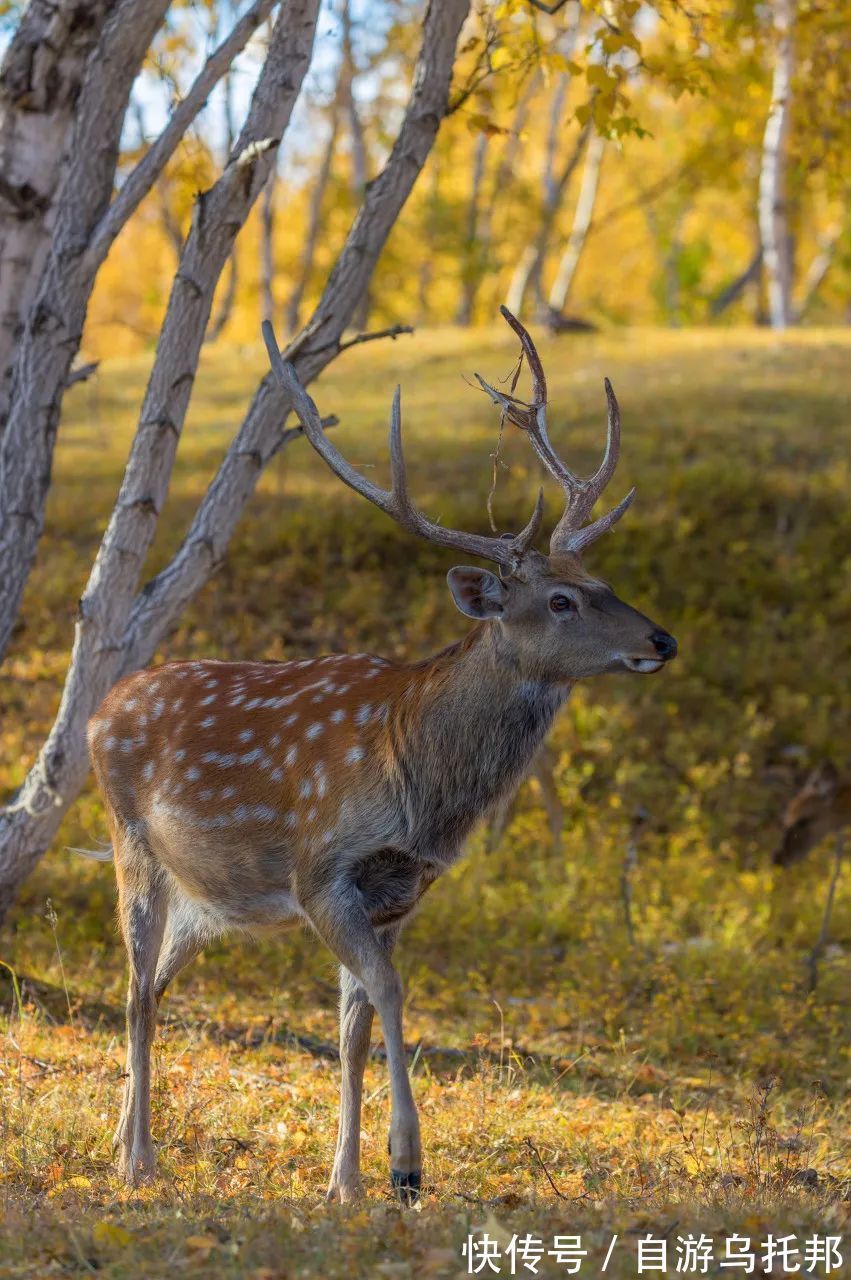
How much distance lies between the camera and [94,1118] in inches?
227

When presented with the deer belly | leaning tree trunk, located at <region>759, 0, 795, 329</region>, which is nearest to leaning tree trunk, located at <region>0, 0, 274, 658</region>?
the deer belly

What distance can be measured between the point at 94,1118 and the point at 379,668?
6.59 ft

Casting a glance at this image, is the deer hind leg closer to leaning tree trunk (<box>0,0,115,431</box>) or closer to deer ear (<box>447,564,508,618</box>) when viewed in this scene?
deer ear (<box>447,564,508,618</box>)

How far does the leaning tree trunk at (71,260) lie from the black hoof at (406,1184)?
3340 millimetres

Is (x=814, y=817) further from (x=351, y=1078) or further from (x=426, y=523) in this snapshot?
(x=351, y=1078)

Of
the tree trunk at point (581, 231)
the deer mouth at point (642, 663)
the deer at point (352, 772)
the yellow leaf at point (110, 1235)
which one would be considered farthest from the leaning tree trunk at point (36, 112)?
the tree trunk at point (581, 231)

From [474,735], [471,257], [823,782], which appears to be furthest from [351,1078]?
[471,257]

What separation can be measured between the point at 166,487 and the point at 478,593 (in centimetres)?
215

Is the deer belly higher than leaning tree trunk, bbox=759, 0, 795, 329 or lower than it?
lower

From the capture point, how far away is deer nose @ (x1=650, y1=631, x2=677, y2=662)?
17.3ft

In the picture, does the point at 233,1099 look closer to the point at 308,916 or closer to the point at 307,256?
the point at 308,916

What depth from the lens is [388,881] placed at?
212 inches

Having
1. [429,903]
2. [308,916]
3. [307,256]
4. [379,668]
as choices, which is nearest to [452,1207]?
[308,916]

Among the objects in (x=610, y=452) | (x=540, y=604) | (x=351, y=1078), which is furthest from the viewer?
(x=610, y=452)
